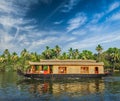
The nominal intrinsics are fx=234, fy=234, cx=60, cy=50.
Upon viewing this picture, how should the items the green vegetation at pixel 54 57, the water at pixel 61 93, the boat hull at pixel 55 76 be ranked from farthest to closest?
the green vegetation at pixel 54 57, the boat hull at pixel 55 76, the water at pixel 61 93

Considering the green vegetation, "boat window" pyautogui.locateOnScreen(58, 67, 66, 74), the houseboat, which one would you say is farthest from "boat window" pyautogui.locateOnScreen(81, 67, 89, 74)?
the green vegetation

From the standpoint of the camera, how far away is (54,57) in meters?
94.8

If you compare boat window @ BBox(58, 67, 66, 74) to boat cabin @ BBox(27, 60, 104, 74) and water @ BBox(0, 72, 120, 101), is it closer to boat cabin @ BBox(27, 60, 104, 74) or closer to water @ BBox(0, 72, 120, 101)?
boat cabin @ BBox(27, 60, 104, 74)

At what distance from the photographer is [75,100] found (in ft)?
65.0

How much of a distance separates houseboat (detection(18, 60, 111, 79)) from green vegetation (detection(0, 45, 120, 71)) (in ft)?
141

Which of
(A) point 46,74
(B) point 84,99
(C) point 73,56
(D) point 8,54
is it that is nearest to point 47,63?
(A) point 46,74

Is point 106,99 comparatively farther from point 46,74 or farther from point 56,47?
point 56,47

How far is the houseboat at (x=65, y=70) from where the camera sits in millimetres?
40175

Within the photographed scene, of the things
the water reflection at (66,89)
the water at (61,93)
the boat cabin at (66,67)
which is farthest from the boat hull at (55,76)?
the water at (61,93)

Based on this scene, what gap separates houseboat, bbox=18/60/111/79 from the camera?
1582 inches

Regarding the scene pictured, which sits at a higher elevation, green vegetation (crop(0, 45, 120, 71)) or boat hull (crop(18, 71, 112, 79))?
green vegetation (crop(0, 45, 120, 71))

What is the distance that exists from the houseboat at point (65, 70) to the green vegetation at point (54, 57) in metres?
42.8

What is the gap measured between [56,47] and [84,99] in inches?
3052

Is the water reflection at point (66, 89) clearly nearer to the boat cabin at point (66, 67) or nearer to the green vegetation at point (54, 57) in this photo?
the boat cabin at point (66, 67)
